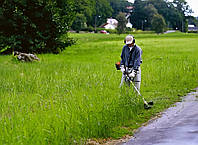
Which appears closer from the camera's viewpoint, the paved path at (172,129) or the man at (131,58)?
the paved path at (172,129)

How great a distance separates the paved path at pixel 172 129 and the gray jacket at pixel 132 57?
1520mm

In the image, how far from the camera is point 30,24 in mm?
28141

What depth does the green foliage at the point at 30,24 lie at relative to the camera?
28109mm

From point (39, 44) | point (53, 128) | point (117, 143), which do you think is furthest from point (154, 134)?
point (39, 44)

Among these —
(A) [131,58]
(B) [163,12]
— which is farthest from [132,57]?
(B) [163,12]

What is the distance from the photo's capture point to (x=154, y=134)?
8.09 meters

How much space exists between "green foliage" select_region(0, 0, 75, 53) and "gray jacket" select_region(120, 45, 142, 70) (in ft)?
61.6

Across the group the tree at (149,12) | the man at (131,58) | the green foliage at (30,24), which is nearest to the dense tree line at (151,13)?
the tree at (149,12)

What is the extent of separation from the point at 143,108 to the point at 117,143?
3.08 meters

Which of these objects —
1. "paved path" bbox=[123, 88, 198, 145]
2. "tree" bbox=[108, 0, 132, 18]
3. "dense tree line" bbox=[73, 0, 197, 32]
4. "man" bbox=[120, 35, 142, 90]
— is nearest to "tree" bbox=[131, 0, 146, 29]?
"dense tree line" bbox=[73, 0, 197, 32]

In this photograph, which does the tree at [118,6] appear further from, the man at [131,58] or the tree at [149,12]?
the man at [131,58]

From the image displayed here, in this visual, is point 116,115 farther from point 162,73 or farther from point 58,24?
point 58,24

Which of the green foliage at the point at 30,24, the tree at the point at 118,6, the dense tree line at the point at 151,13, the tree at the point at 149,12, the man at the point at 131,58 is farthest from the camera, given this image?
the tree at the point at 118,6

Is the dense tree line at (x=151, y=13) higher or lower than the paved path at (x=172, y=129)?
higher
